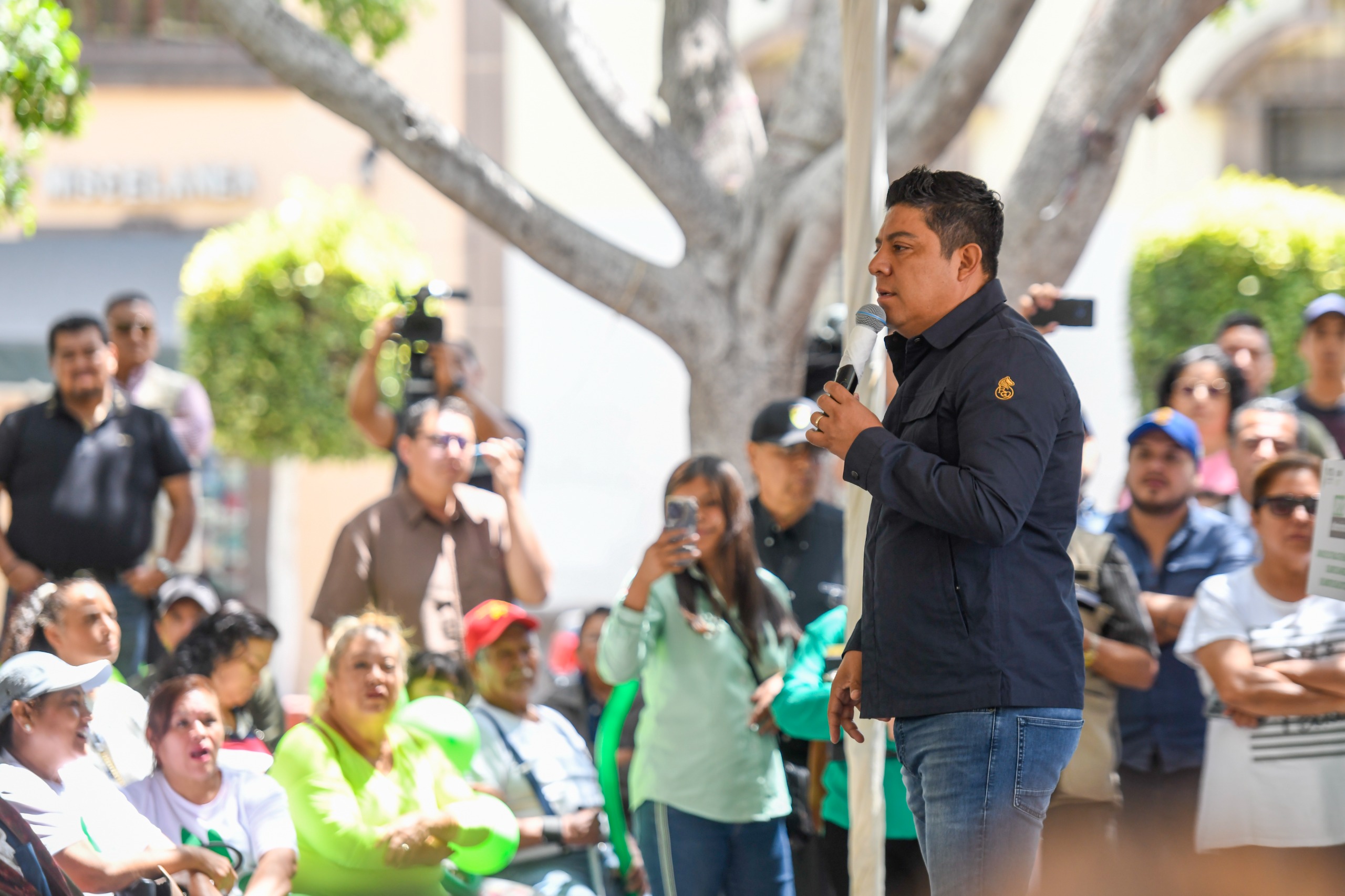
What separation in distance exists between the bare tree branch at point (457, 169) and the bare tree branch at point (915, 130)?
0.51 metres

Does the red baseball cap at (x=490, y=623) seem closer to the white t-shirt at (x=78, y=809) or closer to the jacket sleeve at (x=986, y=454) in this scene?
the white t-shirt at (x=78, y=809)

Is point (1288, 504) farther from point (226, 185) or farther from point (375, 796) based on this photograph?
point (226, 185)

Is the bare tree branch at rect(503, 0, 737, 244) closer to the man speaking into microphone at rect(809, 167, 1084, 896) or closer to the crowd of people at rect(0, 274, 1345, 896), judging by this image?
the crowd of people at rect(0, 274, 1345, 896)

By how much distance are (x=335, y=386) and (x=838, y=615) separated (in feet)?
18.6

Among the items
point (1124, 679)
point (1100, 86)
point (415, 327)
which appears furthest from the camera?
point (415, 327)

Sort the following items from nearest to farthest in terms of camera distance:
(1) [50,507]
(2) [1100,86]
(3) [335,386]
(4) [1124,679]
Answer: (4) [1124,679] → (2) [1100,86] → (1) [50,507] → (3) [335,386]

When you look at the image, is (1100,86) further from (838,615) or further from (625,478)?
(625,478)

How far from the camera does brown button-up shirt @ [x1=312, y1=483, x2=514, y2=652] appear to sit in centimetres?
526

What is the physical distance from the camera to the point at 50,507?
588cm

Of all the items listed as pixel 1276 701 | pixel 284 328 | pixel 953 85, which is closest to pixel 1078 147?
pixel 953 85

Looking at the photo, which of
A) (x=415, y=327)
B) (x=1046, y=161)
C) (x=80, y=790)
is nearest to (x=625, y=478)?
(x=415, y=327)

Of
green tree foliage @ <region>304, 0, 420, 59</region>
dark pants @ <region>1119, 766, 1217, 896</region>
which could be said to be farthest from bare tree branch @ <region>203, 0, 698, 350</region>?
dark pants @ <region>1119, 766, 1217, 896</region>

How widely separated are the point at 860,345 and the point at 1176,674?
2.29 meters

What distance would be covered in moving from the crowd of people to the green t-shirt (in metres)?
0.01
